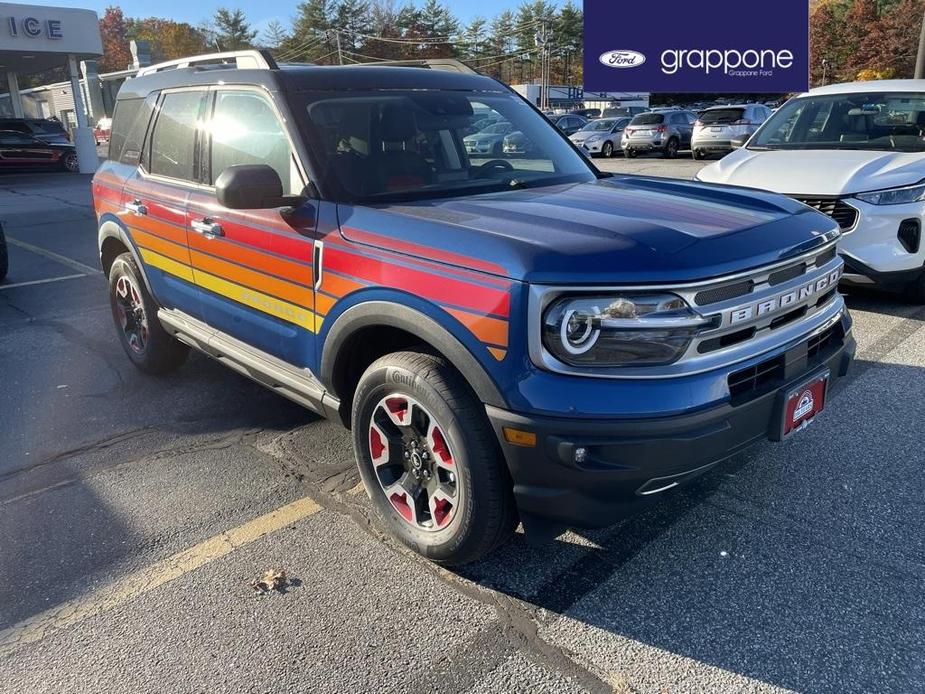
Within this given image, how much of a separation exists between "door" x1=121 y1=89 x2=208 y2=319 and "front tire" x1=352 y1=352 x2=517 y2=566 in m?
1.64

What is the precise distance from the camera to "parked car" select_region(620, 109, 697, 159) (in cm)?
2292

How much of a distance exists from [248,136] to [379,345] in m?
1.30

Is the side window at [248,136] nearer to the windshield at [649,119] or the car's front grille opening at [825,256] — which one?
the car's front grille opening at [825,256]

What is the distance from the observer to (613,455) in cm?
236

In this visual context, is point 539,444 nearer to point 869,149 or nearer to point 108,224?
point 108,224

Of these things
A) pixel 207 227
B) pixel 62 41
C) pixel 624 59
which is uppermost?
pixel 62 41

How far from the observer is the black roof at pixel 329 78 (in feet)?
11.5

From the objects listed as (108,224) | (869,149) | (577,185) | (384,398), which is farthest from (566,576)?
(869,149)

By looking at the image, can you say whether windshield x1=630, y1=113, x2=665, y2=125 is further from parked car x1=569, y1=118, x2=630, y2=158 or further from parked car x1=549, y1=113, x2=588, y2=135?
parked car x1=549, y1=113, x2=588, y2=135

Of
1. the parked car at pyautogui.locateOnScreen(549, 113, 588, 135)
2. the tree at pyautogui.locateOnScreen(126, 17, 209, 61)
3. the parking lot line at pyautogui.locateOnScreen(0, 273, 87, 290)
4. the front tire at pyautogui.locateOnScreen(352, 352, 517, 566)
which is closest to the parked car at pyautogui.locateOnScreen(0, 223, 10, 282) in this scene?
the parking lot line at pyautogui.locateOnScreen(0, 273, 87, 290)

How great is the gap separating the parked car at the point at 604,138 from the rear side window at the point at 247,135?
845 inches

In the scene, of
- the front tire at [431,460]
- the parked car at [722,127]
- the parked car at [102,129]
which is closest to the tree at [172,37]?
the parked car at [102,129]

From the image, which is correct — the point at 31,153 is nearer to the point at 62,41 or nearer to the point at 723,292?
the point at 62,41

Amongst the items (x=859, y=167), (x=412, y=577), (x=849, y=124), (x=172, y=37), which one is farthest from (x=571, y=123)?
(x=172, y=37)
